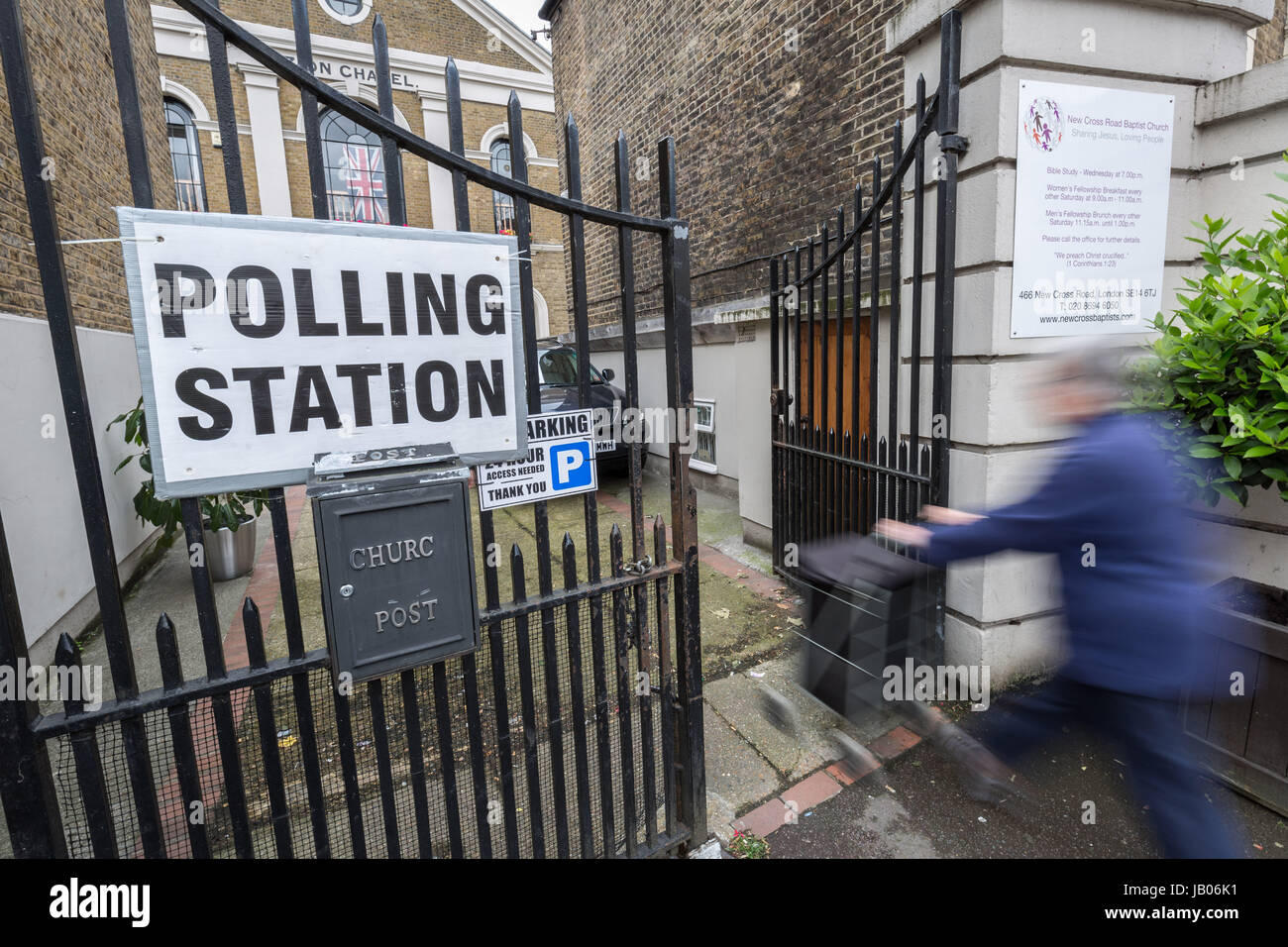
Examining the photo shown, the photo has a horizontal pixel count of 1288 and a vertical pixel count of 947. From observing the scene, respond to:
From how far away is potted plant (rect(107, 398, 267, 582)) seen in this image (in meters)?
5.07

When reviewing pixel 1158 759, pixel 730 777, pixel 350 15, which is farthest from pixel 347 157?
pixel 1158 759

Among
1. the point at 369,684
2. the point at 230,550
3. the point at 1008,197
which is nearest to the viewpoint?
the point at 369,684

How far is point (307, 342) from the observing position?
1.66 meters

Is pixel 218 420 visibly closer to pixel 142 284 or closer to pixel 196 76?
pixel 142 284

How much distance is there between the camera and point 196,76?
1595 centimetres

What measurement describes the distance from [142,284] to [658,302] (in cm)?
933

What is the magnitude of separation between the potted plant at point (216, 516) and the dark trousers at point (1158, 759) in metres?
4.59

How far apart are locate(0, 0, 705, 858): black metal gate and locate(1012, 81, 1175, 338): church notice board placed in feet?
7.07

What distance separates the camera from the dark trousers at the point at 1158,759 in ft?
6.51

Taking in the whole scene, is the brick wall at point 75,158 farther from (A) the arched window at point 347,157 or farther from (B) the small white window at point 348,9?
(B) the small white window at point 348,9

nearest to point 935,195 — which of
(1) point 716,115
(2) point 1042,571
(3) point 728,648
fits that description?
(2) point 1042,571

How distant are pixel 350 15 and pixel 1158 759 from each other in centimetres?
2375

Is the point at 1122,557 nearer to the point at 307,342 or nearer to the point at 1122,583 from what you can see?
the point at 1122,583
